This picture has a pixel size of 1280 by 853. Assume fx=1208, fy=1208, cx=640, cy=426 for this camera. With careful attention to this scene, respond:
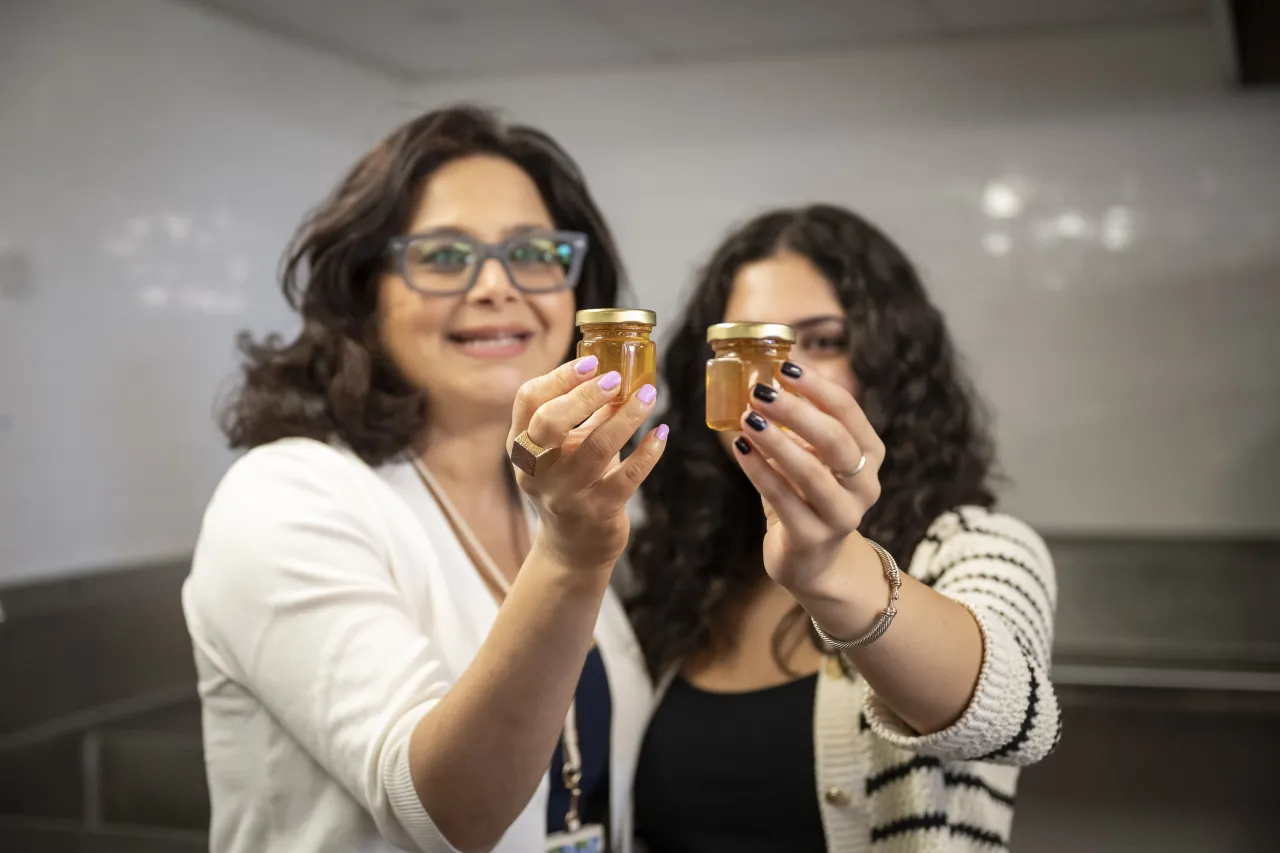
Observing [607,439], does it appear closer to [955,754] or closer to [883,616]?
[883,616]

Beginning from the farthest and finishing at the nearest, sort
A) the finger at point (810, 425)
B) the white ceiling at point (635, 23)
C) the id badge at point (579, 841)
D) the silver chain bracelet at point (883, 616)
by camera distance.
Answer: the white ceiling at point (635, 23) < the id badge at point (579, 841) < the silver chain bracelet at point (883, 616) < the finger at point (810, 425)

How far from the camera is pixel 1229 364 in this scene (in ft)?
7.85

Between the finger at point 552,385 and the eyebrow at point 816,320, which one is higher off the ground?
the eyebrow at point 816,320

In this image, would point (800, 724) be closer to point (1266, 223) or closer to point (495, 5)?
point (495, 5)

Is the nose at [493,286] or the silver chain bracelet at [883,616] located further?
the nose at [493,286]

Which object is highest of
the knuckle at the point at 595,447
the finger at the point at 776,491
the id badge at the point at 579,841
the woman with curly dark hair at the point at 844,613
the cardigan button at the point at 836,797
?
the knuckle at the point at 595,447

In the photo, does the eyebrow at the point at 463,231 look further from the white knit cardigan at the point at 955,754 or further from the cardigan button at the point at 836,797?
the cardigan button at the point at 836,797

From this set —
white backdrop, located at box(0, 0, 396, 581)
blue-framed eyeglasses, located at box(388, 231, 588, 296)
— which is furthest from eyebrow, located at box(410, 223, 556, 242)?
white backdrop, located at box(0, 0, 396, 581)

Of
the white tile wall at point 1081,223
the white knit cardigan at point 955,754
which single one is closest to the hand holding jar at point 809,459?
the white knit cardigan at point 955,754

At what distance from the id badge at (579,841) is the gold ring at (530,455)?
0.50 m

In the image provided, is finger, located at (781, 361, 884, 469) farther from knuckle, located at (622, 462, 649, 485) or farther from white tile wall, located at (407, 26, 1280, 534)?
white tile wall, located at (407, 26, 1280, 534)

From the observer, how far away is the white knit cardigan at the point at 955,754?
0.87m

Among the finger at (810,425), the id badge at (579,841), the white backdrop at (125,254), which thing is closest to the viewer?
the finger at (810,425)

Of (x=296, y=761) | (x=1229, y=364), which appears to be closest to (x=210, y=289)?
(x=296, y=761)
